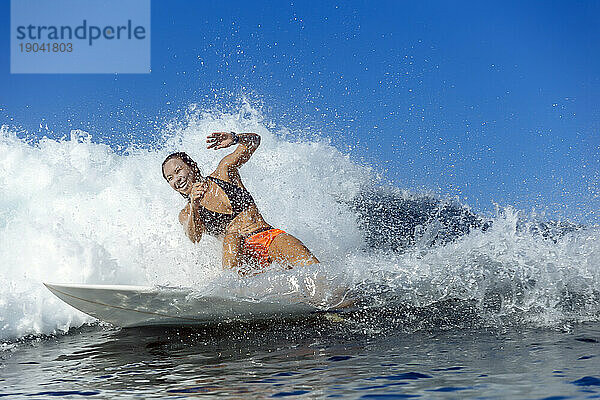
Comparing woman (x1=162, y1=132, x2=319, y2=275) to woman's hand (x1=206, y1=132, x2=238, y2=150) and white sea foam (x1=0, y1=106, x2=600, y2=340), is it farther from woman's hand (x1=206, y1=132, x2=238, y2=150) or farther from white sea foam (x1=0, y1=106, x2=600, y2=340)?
white sea foam (x1=0, y1=106, x2=600, y2=340)

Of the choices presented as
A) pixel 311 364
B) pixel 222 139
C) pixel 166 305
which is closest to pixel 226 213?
pixel 222 139

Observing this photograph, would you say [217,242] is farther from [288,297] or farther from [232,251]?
[288,297]

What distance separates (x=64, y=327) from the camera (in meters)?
4.50

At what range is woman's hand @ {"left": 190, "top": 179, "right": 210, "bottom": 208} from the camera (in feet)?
16.0

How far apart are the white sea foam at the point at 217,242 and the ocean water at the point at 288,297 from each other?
16 millimetres

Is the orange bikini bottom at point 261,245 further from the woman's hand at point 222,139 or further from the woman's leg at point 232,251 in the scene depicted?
the woman's hand at point 222,139

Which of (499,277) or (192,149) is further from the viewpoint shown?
(192,149)

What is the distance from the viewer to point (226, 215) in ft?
16.2

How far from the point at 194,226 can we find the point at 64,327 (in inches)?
50.7

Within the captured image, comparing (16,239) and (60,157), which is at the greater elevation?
(60,157)

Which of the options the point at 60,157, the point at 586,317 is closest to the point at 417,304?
the point at 586,317

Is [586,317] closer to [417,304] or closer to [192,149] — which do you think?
[417,304]

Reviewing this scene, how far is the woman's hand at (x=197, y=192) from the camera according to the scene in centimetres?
489

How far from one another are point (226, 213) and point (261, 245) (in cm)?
42
